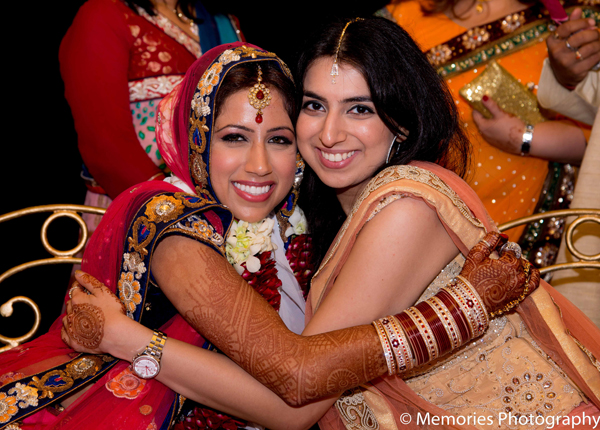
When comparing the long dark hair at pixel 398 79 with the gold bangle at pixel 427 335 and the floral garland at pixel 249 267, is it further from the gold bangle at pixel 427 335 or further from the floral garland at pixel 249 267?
the gold bangle at pixel 427 335

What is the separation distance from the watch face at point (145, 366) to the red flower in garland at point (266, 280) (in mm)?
438

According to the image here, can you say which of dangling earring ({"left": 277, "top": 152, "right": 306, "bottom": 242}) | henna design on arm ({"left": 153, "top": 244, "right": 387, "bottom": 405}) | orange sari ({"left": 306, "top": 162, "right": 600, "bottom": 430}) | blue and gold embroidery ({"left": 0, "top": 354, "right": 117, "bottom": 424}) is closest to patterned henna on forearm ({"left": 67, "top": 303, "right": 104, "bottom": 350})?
blue and gold embroidery ({"left": 0, "top": 354, "right": 117, "bottom": 424})

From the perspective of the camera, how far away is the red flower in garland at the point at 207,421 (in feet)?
5.94

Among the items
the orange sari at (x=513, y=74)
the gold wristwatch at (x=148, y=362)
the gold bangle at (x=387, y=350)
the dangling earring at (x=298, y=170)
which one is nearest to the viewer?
the gold bangle at (x=387, y=350)

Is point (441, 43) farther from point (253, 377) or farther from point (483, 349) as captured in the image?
point (253, 377)

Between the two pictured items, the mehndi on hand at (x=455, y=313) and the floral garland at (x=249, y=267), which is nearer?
the mehndi on hand at (x=455, y=313)

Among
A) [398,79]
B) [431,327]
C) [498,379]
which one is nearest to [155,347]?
[431,327]

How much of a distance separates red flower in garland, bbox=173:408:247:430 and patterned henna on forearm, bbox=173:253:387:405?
363 mm

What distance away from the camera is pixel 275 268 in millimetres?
2008

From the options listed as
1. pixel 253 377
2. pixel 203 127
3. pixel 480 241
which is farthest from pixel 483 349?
pixel 203 127

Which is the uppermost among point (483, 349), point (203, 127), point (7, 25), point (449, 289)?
point (7, 25)

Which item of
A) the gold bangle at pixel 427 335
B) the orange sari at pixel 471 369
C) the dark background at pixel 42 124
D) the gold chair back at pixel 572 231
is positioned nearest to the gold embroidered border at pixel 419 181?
the orange sari at pixel 471 369

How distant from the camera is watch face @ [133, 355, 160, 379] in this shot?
1566 millimetres

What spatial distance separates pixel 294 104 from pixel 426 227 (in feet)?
2.05
